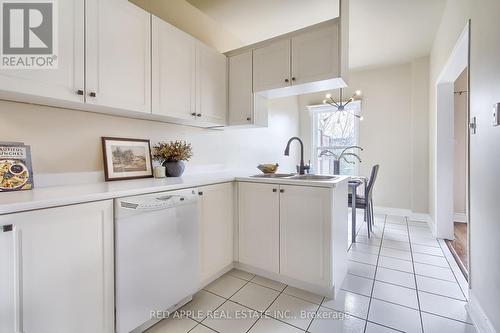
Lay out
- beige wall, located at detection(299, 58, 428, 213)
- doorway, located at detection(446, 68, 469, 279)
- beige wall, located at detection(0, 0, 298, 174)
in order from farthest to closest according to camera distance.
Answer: beige wall, located at detection(299, 58, 428, 213), doorway, located at detection(446, 68, 469, 279), beige wall, located at detection(0, 0, 298, 174)

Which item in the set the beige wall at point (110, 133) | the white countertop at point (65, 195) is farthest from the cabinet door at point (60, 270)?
the beige wall at point (110, 133)

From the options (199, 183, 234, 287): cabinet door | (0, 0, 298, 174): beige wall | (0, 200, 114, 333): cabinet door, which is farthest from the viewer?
(199, 183, 234, 287): cabinet door

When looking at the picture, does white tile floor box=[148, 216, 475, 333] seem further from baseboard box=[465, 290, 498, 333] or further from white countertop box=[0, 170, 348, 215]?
white countertop box=[0, 170, 348, 215]

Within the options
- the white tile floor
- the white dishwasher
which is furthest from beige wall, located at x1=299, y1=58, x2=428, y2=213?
the white dishwasher

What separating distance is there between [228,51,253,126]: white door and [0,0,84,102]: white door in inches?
56.5

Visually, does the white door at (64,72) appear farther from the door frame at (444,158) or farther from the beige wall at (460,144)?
the beige wall at (460,144)

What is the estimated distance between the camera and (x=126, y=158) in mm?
1954

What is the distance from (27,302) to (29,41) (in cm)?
136

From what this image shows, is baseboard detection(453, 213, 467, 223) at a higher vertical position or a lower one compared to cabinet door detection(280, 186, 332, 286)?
lower

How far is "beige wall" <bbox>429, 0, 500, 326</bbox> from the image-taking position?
1.29m

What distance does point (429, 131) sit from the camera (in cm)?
394

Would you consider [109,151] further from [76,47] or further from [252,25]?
[252,25]

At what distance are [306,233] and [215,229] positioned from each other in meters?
0.76

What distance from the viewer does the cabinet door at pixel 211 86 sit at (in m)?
2.29
